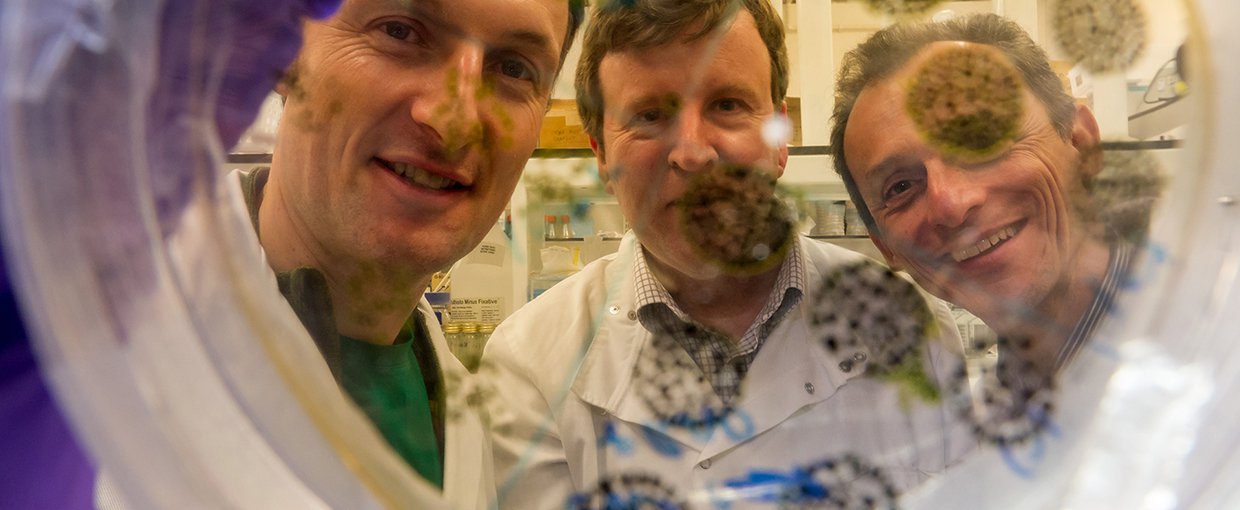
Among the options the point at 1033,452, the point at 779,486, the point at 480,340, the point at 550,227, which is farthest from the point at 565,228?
the point at 1033,452

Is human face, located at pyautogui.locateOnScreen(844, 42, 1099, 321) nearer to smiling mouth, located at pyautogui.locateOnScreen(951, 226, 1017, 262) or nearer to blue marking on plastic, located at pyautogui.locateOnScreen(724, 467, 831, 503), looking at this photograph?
smiling mouth, located at pyautogui.locateOnScreen(951, 226, 1017, 262)

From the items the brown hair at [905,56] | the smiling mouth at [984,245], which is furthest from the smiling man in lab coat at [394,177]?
the smiling mouth at [984,245]

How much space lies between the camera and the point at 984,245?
507 millimetres

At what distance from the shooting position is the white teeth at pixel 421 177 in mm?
452

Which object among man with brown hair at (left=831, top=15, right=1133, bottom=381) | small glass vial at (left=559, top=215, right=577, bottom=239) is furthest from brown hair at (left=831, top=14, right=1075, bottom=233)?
small glass vial at (left=559, top=215, right=577, bottom=239)

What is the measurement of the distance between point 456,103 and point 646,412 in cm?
27

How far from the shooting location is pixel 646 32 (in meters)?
0.53

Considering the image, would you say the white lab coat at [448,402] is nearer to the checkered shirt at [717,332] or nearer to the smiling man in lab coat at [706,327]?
the smiling man in lab coat at [706,327]

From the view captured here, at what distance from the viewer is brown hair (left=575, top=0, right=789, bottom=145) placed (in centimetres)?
53

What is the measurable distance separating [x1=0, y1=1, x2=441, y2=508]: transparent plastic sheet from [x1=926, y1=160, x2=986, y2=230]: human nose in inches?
16.9

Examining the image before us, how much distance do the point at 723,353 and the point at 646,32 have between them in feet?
0.87

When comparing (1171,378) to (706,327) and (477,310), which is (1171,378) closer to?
(706,327)

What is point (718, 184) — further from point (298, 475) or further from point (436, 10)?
point (298, 475)

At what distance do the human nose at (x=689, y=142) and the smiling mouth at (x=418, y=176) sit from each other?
176 millimetres
